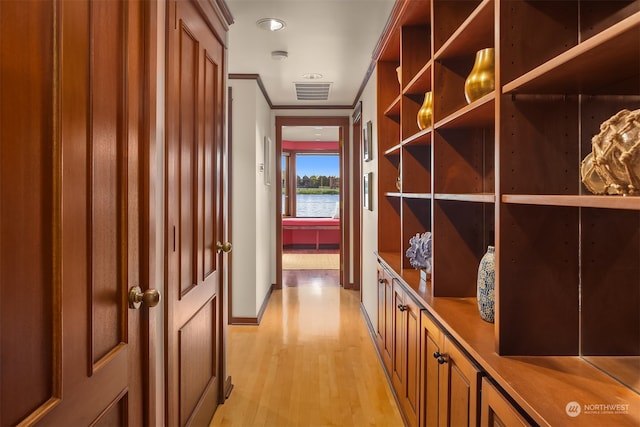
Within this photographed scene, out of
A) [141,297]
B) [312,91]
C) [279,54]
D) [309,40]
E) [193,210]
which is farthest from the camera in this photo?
[312,91]

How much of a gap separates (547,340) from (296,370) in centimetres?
216

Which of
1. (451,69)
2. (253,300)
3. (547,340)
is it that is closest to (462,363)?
(547,340)

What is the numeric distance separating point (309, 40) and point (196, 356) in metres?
2.32

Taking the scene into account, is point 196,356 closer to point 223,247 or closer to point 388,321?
point 223,247

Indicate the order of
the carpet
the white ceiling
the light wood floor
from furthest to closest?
the carpet, the white ceiling, the light wood floor

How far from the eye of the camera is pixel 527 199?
103 centimetres

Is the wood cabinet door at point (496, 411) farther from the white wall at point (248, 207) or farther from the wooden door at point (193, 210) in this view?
the white wall at point (248, 207)

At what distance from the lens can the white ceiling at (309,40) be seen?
2547 mm

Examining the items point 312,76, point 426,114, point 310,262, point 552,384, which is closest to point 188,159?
point 426,114

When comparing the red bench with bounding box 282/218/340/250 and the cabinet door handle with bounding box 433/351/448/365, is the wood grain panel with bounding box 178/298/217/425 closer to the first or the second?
the cabinet door handle with bounding box 433/351/448/365

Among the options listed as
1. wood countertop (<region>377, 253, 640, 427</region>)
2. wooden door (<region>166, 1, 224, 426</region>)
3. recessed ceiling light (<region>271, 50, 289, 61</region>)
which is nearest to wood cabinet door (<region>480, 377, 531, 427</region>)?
wood countertop (<region>377, 253, 640, 427</region>)

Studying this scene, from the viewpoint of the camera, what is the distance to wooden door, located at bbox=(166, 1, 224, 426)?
5.44ft

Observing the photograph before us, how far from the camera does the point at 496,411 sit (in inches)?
41.9

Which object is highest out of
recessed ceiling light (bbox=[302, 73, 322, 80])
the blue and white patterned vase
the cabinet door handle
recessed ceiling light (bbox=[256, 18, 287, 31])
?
recessed ceiling light (bbox=[302, 73, 322, 80])
